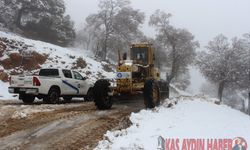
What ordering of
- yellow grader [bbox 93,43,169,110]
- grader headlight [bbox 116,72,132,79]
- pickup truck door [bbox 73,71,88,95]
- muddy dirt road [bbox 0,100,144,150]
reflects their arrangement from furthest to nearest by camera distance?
1. pickup truck door [bbox 73,71,88,95]
2. grader headlight [bbox 116,72,132,79]
3. yellow grader [bbox 93,43,169,110]
4. muddy dirt road [bbox 0,100,144,150]

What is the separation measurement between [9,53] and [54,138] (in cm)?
2507

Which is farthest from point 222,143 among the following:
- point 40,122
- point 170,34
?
point 170,34

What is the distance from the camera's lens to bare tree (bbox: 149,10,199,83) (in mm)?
68750

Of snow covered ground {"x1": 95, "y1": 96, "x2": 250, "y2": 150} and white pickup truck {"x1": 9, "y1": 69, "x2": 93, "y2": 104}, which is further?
white pickup truck {"x1": 9, "y1": 69, "x2": 93, "y2": 104}

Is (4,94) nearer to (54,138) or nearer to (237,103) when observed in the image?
(54,138)

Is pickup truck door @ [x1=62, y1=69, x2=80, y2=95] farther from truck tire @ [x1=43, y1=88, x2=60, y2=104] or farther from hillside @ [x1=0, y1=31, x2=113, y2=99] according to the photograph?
hillside @ [x1=0, y1=31, x2=113, y2=99]

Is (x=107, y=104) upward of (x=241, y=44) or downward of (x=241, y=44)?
downward

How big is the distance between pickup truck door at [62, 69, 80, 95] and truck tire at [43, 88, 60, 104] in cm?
64

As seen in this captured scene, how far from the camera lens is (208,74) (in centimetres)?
6356

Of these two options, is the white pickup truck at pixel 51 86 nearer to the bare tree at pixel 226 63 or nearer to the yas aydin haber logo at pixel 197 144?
the yas aydin haber logo at pixel 197 144

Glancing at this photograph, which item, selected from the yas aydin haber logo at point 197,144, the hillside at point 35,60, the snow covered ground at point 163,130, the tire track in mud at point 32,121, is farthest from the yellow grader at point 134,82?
the hillside at point 35,60

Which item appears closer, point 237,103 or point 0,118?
point 0,118

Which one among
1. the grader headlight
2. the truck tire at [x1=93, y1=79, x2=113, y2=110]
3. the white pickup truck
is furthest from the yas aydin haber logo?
the white pickup truck

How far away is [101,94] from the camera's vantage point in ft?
55.5
